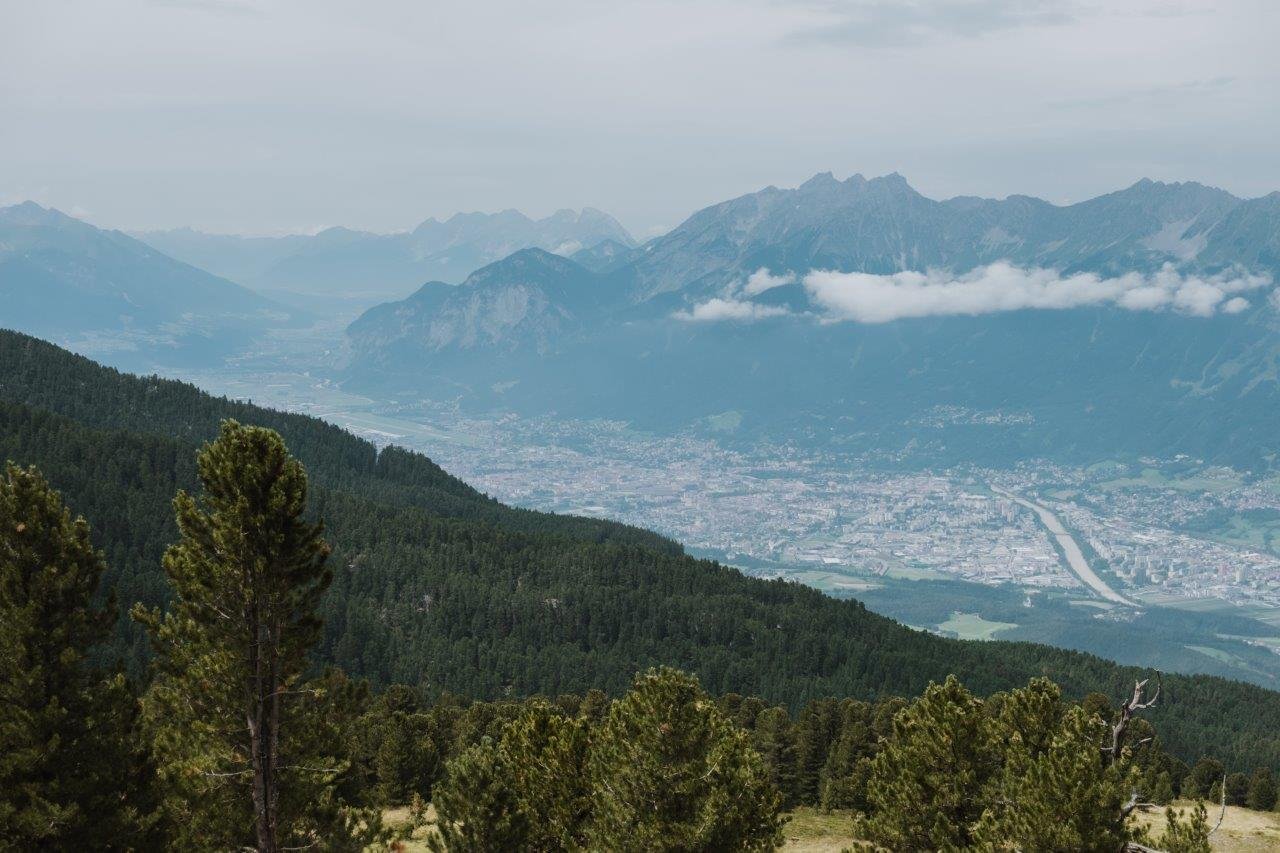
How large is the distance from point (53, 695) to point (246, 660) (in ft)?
22.0

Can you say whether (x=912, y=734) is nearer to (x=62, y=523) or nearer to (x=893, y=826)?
(x=893, y=826)

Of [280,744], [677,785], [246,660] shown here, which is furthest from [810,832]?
[246,660]

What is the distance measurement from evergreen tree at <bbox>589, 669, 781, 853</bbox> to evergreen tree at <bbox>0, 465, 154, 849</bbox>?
49.9 feet

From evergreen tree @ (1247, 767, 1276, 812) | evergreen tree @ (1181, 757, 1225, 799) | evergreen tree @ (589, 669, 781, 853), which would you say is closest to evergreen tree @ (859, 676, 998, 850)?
evergreen tree @ (589, 669, 781, 853)

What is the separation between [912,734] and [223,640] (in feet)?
91.0

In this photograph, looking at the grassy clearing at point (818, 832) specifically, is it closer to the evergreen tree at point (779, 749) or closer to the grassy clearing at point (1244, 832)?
the evergreen tree at point (779, 749)

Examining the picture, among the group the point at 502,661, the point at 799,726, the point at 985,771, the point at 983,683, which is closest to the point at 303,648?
the point at 985,771

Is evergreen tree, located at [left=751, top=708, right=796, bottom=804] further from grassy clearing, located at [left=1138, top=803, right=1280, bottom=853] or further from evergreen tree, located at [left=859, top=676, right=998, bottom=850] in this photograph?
evergreen tree, located at [left=859, top=676, right=998, bottom=850]

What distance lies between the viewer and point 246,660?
28250 mm

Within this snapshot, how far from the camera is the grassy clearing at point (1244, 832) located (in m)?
60.6

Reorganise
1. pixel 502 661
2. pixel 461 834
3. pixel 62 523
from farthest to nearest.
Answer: pixel 502 661 → pixel 461 834 → pixel 62 523

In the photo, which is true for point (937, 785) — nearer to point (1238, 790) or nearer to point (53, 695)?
point (53, 695)

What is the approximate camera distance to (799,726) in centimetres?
10119

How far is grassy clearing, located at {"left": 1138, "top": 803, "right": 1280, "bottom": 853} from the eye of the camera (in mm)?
60562
